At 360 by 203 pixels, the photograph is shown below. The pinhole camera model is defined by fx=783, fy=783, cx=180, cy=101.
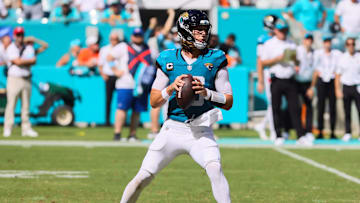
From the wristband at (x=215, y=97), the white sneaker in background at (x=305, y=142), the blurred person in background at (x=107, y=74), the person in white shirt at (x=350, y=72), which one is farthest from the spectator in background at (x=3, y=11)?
the wristband at (x=215, y=97)

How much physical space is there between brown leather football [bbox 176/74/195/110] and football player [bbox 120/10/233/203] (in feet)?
0.48

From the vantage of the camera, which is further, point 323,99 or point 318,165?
point 323,99

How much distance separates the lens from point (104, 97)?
20219 millimetres

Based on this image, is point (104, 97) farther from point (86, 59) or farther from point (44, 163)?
point (44, 163)

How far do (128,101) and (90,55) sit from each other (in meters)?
5.96

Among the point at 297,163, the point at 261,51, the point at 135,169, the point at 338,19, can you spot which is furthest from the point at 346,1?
the point at 135,169

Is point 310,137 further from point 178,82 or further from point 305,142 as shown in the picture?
point 178,82

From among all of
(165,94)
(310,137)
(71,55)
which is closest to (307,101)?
(310,137)

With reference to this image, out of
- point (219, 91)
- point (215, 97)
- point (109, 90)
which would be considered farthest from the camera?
point (109, 90)

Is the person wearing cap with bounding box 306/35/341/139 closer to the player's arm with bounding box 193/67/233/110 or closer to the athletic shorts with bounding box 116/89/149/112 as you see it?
the athletic shorts with bounding box 116/89/149/112

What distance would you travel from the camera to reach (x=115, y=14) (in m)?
22.2

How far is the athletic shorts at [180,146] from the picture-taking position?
5.93m

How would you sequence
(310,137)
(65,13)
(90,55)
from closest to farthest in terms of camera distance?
(310,137) < (90,55) < (65,13)

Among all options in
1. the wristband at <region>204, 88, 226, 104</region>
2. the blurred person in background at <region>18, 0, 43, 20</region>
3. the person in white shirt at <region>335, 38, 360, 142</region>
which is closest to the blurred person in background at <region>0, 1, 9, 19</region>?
the blurred person in background at <region>18, 0, 43, 20</region>
